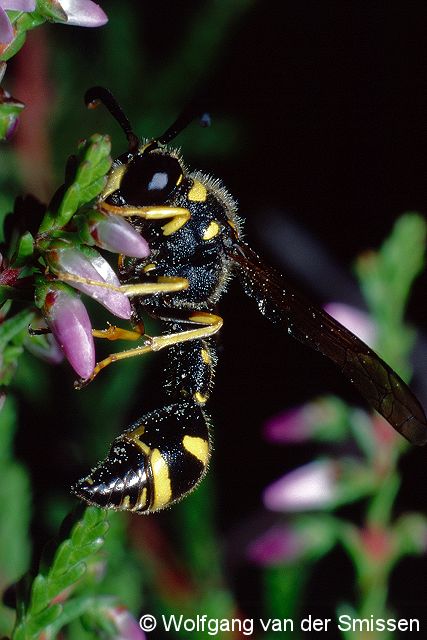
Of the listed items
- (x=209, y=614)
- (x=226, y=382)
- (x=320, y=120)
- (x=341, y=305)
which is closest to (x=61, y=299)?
(x=209, y=614)

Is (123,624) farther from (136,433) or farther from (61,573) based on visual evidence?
(136,433)

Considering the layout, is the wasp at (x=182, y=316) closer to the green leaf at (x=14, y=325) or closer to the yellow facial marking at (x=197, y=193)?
the yellow facial marking at (x=197, y=193)

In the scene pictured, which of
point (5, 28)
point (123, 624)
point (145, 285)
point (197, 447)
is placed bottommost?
point (123, 624)

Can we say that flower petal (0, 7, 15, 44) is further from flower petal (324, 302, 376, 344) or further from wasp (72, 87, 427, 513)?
flower petal (324, 302, 376, 344)

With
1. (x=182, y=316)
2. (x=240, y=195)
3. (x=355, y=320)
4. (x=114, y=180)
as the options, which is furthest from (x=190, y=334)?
(x=240, y=195)

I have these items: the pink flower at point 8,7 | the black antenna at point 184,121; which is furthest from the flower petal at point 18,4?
the black antenna at point 184,121

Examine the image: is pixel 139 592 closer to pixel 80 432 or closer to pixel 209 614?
pixel 209 614
